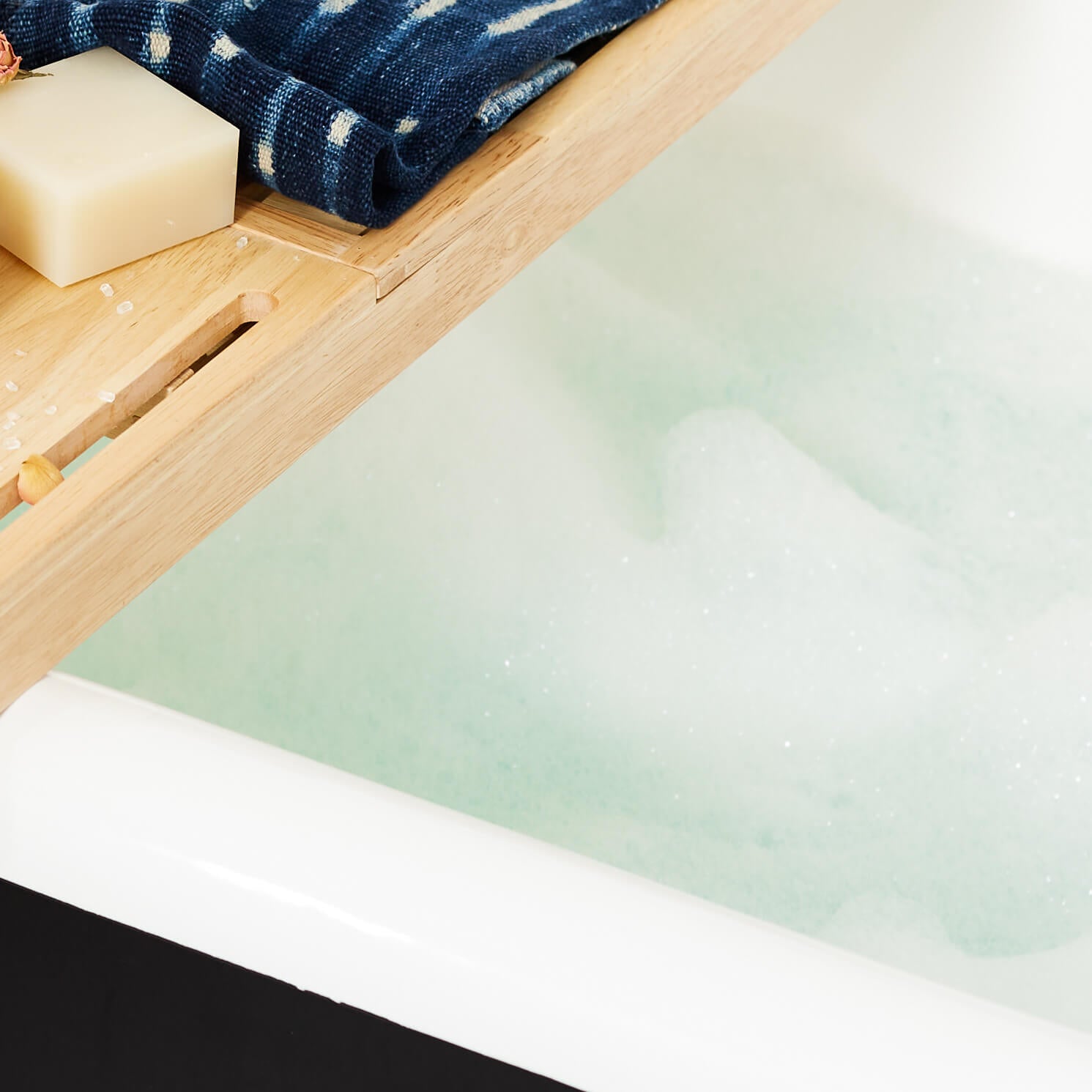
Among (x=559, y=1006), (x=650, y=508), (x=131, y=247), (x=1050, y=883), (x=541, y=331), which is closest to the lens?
(x=559, y=1006)

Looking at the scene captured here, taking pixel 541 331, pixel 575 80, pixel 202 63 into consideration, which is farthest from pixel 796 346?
pixel 202 63

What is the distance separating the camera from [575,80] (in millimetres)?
Answer: 692

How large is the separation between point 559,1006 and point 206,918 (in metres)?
0.13

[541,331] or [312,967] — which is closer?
[312,967]

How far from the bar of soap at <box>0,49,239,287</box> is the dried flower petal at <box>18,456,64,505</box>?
12 centimetres

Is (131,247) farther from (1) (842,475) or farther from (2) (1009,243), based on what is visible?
(2) (1009,243)

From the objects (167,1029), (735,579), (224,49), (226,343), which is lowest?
(735,579)

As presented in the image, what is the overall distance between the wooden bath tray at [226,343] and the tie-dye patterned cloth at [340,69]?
0.02 meters

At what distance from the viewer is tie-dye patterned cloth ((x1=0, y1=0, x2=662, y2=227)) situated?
572 mm

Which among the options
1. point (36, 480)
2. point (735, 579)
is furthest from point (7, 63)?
point (735, 579)

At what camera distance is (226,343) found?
0.59 metres

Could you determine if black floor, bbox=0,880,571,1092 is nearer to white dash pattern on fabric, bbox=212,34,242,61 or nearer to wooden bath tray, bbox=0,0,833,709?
wooden bath tray, bbox=0,0,833,709

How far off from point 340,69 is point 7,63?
0.15 meters

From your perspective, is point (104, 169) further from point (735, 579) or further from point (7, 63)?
point (735, 579)
